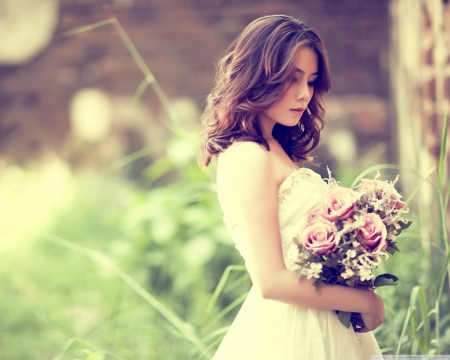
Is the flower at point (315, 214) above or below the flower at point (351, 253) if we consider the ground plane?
above

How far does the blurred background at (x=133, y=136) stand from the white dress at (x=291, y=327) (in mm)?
1778

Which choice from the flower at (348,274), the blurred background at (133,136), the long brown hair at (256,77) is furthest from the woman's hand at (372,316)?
the blurred background at (133,136)

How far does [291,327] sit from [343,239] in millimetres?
295

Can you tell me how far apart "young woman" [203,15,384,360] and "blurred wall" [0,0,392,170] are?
132 inches

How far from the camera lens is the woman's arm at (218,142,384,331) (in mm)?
1561

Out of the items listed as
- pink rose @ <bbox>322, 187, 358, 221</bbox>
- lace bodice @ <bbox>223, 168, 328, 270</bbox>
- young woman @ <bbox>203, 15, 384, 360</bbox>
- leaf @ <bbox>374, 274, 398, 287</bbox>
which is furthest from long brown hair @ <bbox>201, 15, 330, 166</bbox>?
leaf @ <bbox>374, 274, 398, 287</bbox>

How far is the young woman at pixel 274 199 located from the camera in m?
1.57

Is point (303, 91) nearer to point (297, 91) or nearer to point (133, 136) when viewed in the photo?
point (297, 91)

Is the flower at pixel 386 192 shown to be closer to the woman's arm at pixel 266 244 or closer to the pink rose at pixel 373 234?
the pink rose at pixel 373 234

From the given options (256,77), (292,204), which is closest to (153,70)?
(256,77)

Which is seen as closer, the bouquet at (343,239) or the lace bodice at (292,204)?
the bouquet at (343,239)

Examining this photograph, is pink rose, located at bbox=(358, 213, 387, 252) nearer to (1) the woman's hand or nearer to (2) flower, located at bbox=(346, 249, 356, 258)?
(2) flower, located at bbox=(346, 249, 356, 258)

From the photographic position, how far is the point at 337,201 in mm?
1553

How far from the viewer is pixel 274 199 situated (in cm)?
160
